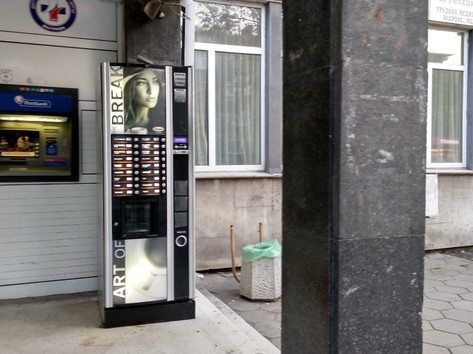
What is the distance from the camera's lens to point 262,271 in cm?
470

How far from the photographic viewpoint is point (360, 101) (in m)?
1.89

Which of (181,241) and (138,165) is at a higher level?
(138,165)

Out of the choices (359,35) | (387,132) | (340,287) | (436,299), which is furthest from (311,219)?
(436,299)

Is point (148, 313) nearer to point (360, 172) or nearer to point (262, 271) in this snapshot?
point (262, 271)

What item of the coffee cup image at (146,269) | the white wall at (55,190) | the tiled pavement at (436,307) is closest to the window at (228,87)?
the tiled pavement at (436,307)

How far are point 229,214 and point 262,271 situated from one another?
1.59 metres

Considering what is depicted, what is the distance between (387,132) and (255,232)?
4.52 metres

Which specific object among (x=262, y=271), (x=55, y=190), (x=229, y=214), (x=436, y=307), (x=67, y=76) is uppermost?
(x=67, y=76)

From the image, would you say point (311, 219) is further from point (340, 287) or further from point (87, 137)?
point (87, 137)

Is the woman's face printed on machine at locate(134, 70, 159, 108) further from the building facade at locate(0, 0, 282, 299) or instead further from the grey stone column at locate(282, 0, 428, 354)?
the grey stone column at locate(282, 0, 428, 354)

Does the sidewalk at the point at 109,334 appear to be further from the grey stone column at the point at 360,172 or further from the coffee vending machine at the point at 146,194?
the grey stone column at the point at 360,172

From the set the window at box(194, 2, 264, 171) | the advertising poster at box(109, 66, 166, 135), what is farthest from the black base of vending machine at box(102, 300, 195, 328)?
the window at box(194, 2, 264, 171)

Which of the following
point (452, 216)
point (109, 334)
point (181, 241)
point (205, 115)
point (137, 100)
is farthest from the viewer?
point (452, 216)

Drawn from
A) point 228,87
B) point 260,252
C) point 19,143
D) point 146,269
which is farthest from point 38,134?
point 228,87
